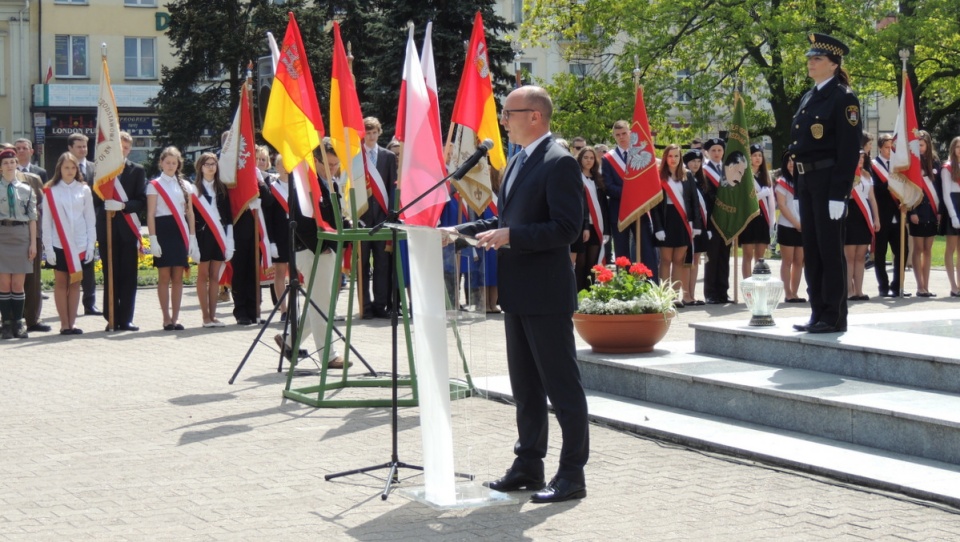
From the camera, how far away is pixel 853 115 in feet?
32.4

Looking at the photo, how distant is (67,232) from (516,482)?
9807 millimetres

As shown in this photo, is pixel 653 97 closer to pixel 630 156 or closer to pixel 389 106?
pixel 389 106

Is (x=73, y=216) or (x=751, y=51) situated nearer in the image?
(x=73, y=216)

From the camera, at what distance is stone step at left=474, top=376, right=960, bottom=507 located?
22.5 feet

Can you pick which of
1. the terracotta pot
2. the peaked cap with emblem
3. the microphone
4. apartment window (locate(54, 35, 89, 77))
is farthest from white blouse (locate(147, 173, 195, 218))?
apartment window (locate(54, 35, 89, 77))

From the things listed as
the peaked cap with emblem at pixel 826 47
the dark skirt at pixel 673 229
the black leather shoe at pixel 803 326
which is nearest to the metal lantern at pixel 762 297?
the black leather shoe at pixel 803 326

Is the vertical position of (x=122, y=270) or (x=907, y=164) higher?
(x=907, y=164)

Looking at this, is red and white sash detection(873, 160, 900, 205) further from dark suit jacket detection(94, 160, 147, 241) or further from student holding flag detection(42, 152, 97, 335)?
student holding flag detection(42, 152, 97, 335)

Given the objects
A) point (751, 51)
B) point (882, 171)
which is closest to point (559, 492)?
point (882, 171)

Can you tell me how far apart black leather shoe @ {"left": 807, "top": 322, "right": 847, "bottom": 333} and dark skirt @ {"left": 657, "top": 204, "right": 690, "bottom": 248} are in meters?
7.09

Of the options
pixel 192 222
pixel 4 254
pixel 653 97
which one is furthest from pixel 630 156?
pixel 653 97

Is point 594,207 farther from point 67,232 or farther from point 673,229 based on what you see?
point 67,232

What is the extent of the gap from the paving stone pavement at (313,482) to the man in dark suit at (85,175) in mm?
5374

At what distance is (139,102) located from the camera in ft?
190
